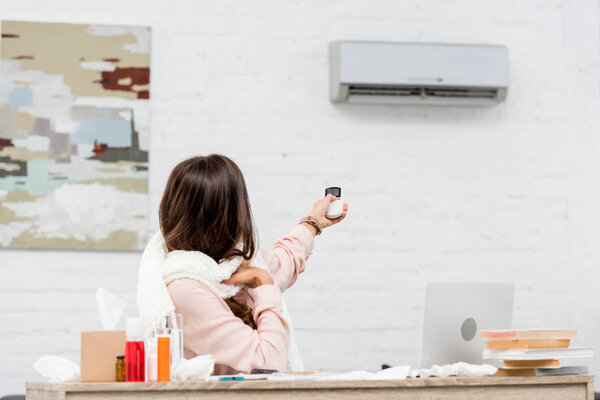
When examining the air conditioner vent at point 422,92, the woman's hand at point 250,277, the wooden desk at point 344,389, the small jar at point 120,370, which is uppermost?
the air conditioner vent at point 422,92

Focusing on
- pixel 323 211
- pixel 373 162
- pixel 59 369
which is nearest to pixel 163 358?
pixel 59 369

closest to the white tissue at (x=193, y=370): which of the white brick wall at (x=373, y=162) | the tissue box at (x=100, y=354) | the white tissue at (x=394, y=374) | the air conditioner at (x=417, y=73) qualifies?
the tissue box at (x=100, y=354)

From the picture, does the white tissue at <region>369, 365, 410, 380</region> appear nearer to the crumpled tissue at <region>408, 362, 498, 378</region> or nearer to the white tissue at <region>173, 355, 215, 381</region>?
the crumpled tissue at <region>408, 362, 498, 378</region>

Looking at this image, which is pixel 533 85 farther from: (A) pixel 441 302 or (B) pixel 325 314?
(A) pixel 441 302

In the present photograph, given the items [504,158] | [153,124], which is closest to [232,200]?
[153,124]

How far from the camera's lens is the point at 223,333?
1984mm

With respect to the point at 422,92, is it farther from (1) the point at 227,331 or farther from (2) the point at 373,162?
(1) the point at 227,331

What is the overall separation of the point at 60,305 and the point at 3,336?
0.25 m

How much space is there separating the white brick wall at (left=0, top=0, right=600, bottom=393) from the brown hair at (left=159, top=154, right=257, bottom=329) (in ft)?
4.83

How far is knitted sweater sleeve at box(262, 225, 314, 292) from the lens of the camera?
2.38 m

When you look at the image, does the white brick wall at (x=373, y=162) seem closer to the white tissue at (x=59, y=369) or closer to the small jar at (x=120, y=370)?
the white tissue at (x=59, y=369)

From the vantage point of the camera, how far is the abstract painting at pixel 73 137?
346cm

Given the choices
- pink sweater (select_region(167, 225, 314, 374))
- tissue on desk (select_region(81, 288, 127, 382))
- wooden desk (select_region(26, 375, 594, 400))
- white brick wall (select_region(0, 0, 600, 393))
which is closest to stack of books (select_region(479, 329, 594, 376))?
wooden desk (select_region(26, 375, 594, 400))

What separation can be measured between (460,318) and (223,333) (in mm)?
605
